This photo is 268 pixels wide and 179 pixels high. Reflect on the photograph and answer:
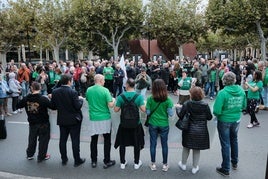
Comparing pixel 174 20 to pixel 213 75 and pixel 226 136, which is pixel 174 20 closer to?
pixel 213 75

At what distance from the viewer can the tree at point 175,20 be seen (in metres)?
27.6

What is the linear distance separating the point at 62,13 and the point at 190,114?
25496 mm

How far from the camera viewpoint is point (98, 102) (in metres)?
5.44

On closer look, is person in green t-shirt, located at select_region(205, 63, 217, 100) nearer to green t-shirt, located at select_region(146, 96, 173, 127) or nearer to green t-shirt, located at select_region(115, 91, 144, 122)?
green t-shirt, located at select_region(146, 96, 173, 127)

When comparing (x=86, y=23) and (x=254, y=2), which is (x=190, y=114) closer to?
(x=254, y=2)

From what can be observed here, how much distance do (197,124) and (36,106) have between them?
307 centimetres

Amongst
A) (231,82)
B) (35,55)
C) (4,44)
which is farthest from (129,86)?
(35,55)

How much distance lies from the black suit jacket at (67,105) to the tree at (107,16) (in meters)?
21.2

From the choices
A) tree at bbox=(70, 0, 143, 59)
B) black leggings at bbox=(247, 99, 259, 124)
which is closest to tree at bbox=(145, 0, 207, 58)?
tree at bbox=(70, 0, 143, 59)

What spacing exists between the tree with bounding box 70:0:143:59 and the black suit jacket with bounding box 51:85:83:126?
69.4 feet

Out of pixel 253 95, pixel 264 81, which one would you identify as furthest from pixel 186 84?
pixel 264 81

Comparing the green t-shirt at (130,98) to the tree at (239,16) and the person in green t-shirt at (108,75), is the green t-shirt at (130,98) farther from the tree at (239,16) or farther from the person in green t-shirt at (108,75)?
the tree at (239,16)

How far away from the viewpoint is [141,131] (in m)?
5.49

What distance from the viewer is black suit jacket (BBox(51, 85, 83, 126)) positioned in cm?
552
